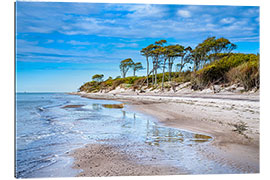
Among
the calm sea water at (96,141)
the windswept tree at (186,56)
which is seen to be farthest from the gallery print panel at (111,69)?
the windswept tree at (186,56)

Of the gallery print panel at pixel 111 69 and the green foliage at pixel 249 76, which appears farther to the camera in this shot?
the green foliage at pixel 249 76

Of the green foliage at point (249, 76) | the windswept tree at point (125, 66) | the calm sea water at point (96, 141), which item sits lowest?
the calm sea water at point (96, 141)

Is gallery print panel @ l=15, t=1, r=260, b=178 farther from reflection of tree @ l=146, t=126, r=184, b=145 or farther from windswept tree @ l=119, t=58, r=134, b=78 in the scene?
windswept tree @ l=119, t=58, r=134, b=78

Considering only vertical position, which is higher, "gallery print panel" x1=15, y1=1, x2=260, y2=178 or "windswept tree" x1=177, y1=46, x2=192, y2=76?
"windswept tree" x1=177, y1=46, x2=192, y2=76

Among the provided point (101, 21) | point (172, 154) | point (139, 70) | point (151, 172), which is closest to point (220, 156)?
point (172, 154)

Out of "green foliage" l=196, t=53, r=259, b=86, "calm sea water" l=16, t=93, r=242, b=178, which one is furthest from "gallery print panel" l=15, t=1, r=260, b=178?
"green foliage" l=196, t=53, r=259, b=86

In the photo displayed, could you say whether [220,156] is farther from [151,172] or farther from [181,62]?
[181,62]

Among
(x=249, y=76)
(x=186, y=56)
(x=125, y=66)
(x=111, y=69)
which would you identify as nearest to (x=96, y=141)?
(x=111, y=69)

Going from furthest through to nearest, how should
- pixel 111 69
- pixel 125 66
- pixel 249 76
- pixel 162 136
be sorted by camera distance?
pixel 125 66 → pixel 249 76 → pixel 111 69 → pixel 162 136

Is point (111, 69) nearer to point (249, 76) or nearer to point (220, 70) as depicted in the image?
point (249, 76)

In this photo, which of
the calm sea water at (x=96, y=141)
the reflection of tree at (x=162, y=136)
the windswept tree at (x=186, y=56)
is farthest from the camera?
the windswept tree at (x=186, y=56)

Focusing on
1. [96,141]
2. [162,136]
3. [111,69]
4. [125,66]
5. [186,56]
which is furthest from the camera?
[125,66]

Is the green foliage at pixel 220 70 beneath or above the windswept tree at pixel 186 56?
beneath

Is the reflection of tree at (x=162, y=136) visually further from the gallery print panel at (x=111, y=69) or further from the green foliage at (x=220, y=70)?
the green foliage at (x=220, y=70)
